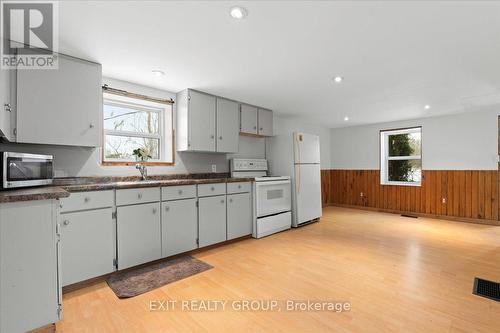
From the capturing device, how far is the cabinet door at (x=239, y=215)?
348 centimetres

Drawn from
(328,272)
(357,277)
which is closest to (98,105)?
(328,272)

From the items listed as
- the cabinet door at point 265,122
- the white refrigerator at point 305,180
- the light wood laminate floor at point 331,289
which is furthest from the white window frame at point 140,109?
the white refrigerator at point 305,180

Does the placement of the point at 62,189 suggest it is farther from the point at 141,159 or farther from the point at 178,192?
the point at 141,159

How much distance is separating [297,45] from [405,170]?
5.00m

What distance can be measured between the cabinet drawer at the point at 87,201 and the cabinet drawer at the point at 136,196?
0.27ft

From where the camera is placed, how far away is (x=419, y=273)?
2465 millimetres

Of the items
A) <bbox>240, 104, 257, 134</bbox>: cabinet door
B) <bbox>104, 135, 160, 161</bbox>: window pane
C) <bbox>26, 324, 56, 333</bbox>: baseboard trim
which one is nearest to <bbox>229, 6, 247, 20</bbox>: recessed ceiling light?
<bbox>104, 135, 160, 161</bbox>: window pane

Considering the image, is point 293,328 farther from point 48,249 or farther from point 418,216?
point 418,216

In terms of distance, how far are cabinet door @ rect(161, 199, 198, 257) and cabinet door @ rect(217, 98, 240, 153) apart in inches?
44.8

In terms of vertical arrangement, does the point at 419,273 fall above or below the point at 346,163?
below

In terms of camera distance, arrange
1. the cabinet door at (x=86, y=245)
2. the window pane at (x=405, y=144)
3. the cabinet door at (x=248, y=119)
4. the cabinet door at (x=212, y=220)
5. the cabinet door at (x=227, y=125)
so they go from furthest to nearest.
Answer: the window pane at (x=405, y=144) < the cabinet door at (x=248, y=119) < the cabinet door at (x=227, y=125) < the cabinet door at (x=212, y=220) < the cabinet door at (x=86, y=245)

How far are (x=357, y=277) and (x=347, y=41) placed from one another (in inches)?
88.5

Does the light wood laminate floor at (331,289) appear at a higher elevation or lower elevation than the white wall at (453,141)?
lower

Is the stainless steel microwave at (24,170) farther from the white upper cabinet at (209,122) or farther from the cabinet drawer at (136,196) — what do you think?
the white upper cabinet at (209,122)
